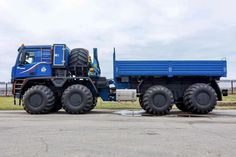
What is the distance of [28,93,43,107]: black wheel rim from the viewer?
16.5 meters

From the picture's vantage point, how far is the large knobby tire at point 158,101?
16.0 metres

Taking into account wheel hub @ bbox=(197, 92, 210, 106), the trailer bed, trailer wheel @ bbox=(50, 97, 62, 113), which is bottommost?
trailer wheel @ bbox=(50, 97, 62, 113)

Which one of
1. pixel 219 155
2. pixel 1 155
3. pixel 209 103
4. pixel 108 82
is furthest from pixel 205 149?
pixel 108 82

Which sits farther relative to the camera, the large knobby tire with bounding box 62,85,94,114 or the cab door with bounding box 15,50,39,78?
the cab door with bounding box 15,50,39,78

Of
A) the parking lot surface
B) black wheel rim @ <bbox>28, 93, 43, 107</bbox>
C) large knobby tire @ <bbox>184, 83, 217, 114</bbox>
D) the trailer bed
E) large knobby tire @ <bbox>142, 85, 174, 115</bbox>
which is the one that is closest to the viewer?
the parking lot surface

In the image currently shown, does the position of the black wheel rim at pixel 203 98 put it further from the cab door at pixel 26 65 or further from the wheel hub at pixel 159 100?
the cab door at pixel 26 65

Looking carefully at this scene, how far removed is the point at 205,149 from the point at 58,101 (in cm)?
1177

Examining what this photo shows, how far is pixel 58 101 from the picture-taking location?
1791 centimetres

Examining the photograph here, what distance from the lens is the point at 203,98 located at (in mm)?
16250

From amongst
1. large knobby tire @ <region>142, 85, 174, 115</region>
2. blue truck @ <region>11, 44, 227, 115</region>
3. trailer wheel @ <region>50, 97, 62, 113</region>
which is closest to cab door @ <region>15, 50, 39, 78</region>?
blue truck @ <region>11, 44, 227, 115</region>

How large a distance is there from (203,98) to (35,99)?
7.92 m

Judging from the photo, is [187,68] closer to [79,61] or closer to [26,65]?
[79,61]

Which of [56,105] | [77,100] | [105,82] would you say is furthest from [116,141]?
[56,105]

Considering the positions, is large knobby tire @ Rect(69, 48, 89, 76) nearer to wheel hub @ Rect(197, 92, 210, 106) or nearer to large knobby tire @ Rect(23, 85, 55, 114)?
large knobby tire @ Rect(23, 85, 55, 114)
